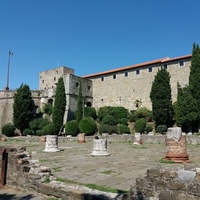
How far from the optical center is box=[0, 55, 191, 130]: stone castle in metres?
42.0

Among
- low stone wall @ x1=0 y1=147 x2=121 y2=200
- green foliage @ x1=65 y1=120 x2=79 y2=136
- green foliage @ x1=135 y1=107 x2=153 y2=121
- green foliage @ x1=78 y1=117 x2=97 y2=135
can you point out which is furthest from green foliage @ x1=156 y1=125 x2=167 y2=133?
low stone wall @ x1=0 y1=147 x2=121 y2=200

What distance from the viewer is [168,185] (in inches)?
140

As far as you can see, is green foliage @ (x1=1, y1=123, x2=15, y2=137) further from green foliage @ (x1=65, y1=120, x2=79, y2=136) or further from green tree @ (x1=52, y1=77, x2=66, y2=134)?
green foliage @ (x1=65, y1=120, x2=79, y2=136)

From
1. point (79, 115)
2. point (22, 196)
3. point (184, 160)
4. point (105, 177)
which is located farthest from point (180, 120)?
point (22, 196)

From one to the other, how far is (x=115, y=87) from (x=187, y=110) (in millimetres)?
20241

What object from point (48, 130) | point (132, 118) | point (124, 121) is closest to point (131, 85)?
point (132, 118)

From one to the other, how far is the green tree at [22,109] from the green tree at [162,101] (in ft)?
72.8

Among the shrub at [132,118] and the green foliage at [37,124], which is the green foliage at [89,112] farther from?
the shrub at [132,118]

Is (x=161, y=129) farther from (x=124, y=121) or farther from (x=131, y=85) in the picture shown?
(x=131, y=85)

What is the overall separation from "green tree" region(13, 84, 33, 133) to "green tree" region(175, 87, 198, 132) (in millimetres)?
25687

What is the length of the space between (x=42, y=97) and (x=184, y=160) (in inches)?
1613

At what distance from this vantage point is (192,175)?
3293 mm

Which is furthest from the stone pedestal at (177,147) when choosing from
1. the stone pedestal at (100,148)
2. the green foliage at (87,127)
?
the green foliage at (87,127)

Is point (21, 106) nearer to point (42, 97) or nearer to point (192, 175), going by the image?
point (42, 97)
